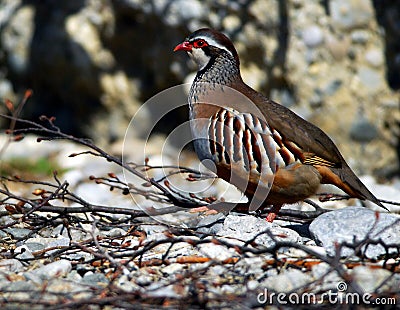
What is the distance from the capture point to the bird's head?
4.43 m

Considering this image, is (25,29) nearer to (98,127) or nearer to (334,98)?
(98,127)

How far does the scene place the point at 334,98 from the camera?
274 inches

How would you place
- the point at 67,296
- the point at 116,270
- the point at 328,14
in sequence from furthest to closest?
the point at 328,14 → the point at 116,270 → the point at 67,296

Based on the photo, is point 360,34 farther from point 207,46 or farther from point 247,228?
point 247,228

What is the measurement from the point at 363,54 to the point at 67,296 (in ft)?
16.1

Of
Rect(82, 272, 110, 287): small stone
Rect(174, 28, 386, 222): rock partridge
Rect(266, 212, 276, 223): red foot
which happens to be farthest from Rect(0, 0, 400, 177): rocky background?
Rect(82, 272, 110, 287): small stone

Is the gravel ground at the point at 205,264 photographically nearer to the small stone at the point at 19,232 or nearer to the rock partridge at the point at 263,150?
the small stone at the point at 19,232

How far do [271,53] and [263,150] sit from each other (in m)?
3.22

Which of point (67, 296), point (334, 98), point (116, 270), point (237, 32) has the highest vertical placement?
point (237, 32)

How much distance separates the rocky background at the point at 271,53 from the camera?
22.5ft

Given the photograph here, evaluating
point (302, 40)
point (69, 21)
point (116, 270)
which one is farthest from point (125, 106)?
point (116, 270)

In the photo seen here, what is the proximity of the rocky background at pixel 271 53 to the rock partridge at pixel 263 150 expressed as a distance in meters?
2.75

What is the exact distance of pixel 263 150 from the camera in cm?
395

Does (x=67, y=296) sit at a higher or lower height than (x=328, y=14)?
lower
